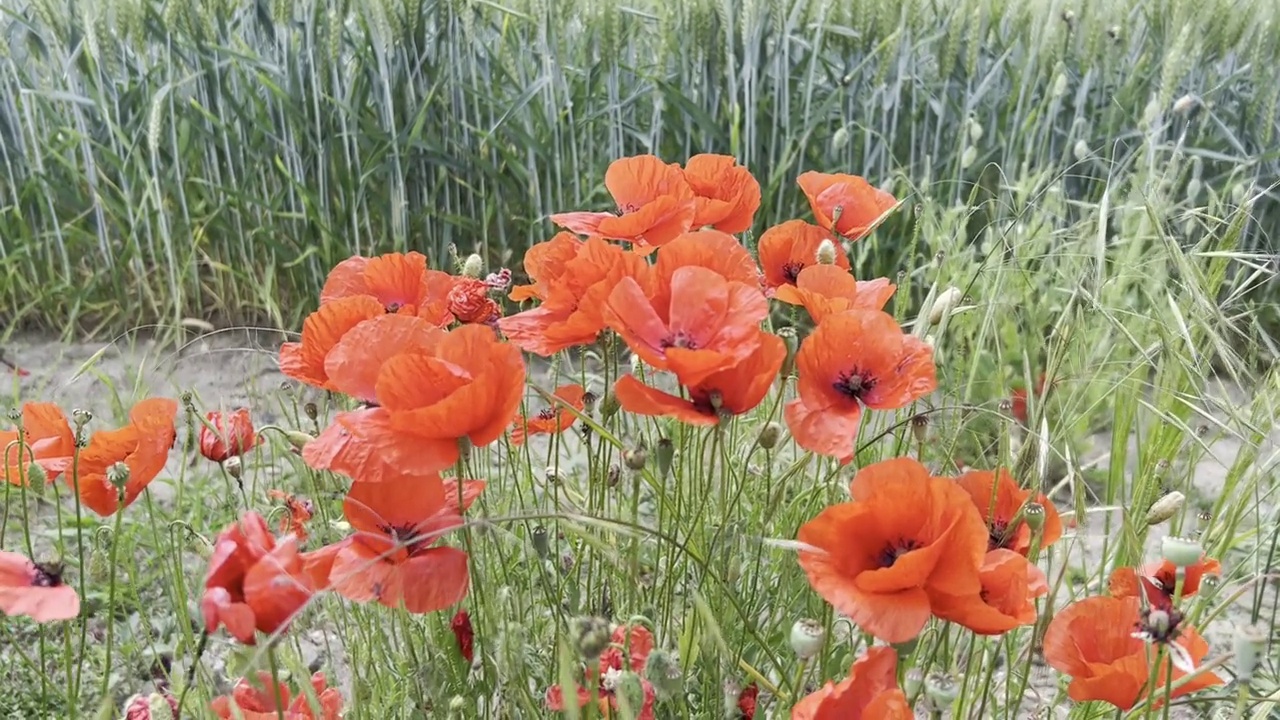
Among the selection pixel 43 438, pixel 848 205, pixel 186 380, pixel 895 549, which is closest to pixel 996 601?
pixel 895 549

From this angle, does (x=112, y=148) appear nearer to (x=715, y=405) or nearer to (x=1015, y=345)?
(x=1015, y=345)

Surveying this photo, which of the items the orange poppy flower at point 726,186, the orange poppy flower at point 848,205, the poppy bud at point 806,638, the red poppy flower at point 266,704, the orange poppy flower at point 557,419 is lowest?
the red poppy flower at point 266,704

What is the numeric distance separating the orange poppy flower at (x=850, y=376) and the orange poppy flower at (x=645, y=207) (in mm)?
184

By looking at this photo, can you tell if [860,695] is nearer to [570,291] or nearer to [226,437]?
[570,291]

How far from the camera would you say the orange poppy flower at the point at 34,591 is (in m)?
0.59

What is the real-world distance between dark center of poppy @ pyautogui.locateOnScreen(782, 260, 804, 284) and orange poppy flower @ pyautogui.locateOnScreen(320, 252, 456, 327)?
276 millimetres

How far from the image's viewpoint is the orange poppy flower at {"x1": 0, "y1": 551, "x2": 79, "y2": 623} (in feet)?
1.94

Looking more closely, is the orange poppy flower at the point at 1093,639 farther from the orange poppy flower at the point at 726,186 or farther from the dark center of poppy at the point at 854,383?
the orange poppy flower at the point at 726,186

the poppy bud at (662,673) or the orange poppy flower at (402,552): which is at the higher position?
the orange poppy flower at (402,552)

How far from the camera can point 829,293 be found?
70 cm

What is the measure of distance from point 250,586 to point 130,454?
1.12 feet

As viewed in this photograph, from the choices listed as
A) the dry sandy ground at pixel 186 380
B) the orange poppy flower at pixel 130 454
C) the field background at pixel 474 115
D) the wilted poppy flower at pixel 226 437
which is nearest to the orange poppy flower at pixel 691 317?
the orange poppy flower at pixel 130 454

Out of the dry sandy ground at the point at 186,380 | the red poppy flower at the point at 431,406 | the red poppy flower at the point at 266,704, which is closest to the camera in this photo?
the red poppy flower at the point at 431,406

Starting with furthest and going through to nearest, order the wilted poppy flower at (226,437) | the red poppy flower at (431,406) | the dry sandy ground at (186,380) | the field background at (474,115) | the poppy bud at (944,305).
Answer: the field background at (474,115), the dry sandy ground at (186,380), the wilted poppy flower at (226,437), the poppy bud at (944,305), the red poppy flower at (431,406)
